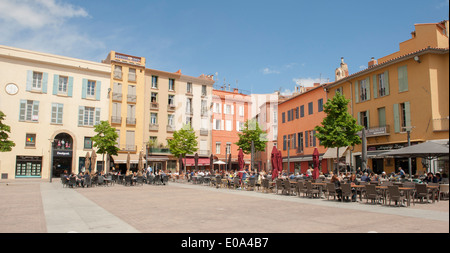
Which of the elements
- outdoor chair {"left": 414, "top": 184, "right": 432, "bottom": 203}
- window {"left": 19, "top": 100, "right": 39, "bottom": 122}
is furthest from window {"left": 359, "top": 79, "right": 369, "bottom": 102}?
window {"left": 19, "top": 100, "right": 39, "bottom": 122}

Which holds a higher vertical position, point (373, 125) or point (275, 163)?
point (373, 125)

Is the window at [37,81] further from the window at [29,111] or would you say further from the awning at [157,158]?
the awning at [157,158]

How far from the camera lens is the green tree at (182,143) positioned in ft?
130

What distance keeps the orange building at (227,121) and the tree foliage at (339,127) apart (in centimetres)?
2190

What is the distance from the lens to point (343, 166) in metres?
29.9

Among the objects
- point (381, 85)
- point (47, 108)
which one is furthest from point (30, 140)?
point (381, 85)

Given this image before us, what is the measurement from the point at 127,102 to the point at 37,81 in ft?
32.1

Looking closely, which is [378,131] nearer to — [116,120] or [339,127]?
[339,127]

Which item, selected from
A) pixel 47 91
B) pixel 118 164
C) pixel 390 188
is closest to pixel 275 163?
pixel 390 188

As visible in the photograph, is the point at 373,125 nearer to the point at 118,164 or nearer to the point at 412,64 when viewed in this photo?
the point at 412,64

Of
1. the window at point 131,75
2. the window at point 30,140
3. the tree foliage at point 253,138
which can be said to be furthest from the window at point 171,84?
the window at point 30,140

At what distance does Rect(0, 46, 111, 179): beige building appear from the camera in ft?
111

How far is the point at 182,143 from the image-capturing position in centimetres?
4012
